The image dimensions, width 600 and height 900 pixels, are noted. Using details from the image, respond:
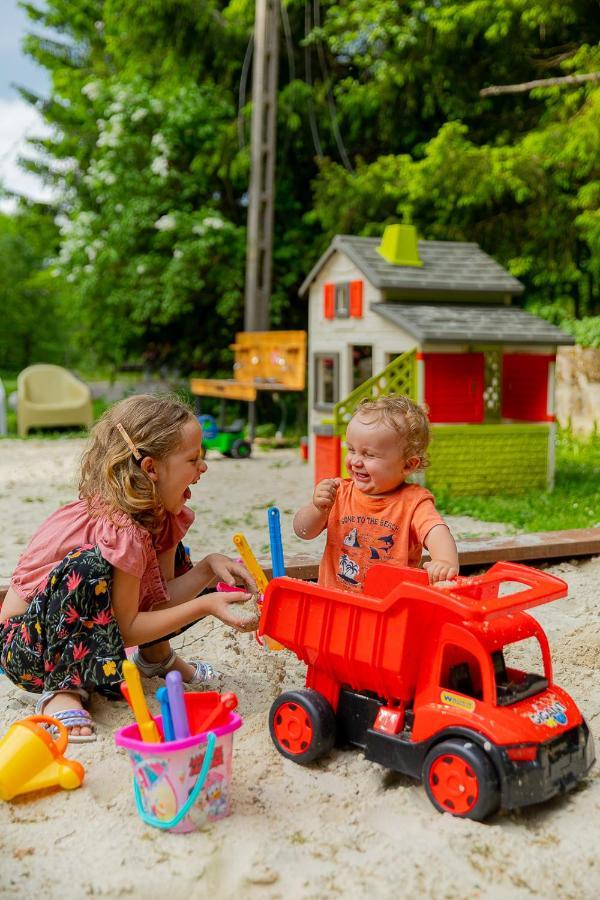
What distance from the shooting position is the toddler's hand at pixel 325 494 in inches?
92.5

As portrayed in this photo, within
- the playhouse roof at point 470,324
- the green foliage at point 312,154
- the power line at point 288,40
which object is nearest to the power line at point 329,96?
the green foliage at point 312,154

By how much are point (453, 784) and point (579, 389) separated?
7.83 metres

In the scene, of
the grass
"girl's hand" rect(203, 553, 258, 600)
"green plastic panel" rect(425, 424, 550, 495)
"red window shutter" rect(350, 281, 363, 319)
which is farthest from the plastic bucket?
"red window shutter" rect(350, 281, 363, 319)

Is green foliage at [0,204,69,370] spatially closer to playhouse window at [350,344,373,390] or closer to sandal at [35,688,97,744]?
playhouse window at [350,344,373,390]

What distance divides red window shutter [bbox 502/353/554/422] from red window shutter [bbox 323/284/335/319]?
1498 mm

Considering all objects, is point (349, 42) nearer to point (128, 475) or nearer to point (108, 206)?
point (108, 206)

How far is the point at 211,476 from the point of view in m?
7.07

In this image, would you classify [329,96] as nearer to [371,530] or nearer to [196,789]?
[371,530]

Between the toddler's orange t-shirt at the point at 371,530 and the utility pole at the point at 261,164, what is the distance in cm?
838

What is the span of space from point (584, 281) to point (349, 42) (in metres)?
3.94

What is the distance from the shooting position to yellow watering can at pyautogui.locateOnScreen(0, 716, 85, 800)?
1.92m

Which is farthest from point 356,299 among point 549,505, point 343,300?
point 549,505

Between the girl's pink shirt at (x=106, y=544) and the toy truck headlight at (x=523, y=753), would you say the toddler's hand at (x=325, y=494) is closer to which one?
the girl's pink shirt at (x=106, y=544)

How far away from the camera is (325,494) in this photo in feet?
7.72
